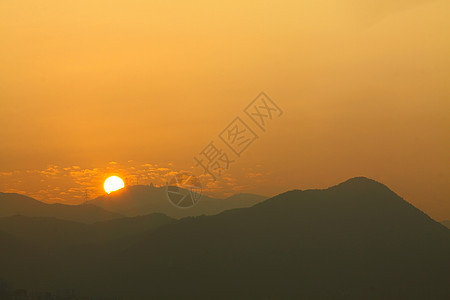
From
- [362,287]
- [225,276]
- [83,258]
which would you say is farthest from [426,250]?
[83,258]

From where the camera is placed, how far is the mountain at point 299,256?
155000 millimetres

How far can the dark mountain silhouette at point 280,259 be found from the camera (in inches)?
6127

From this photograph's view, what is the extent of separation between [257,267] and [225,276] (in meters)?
11.2

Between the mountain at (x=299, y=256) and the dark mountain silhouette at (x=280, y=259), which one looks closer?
the mountain at (x=299, y=256)

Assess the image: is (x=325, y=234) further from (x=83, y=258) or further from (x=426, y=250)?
(x=83, y=258)

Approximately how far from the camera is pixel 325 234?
18238cm

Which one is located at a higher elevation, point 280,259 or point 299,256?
point 280,259

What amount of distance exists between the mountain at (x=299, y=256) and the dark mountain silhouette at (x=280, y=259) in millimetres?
312

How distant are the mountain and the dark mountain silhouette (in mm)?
312

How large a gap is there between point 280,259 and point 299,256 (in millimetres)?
6038

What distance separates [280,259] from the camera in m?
172

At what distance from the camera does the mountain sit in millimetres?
155000

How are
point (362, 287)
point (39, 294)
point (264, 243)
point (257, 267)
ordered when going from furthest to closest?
point (264, 243), point (257, 267), point (362, 287), point (39, 294)

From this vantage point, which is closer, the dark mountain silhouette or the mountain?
the mountain
